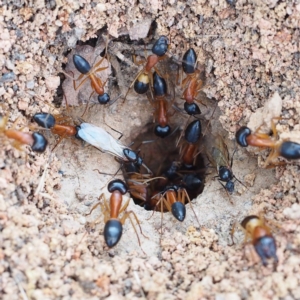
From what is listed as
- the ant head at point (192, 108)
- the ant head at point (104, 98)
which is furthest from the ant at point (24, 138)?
the ant head at point (192, 108)

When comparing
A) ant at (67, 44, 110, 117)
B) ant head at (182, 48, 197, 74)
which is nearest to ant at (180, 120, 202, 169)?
ant head at (182, 48, 197, 74)

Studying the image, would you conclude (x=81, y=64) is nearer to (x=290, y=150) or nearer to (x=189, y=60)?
(x=189, y=60)

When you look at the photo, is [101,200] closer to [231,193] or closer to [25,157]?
[25,157]

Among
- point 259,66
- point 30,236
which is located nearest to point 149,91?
point 259,66

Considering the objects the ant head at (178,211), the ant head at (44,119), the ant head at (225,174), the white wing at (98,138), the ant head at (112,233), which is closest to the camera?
the ant head at (112,233)

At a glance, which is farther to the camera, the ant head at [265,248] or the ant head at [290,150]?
the ant head at [290,150]

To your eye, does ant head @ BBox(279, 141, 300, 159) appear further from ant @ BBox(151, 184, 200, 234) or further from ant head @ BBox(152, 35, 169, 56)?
ant head @ BBox(152, 35, 169, 56)

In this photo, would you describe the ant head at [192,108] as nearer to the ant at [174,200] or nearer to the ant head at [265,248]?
the ant at [174,200]
